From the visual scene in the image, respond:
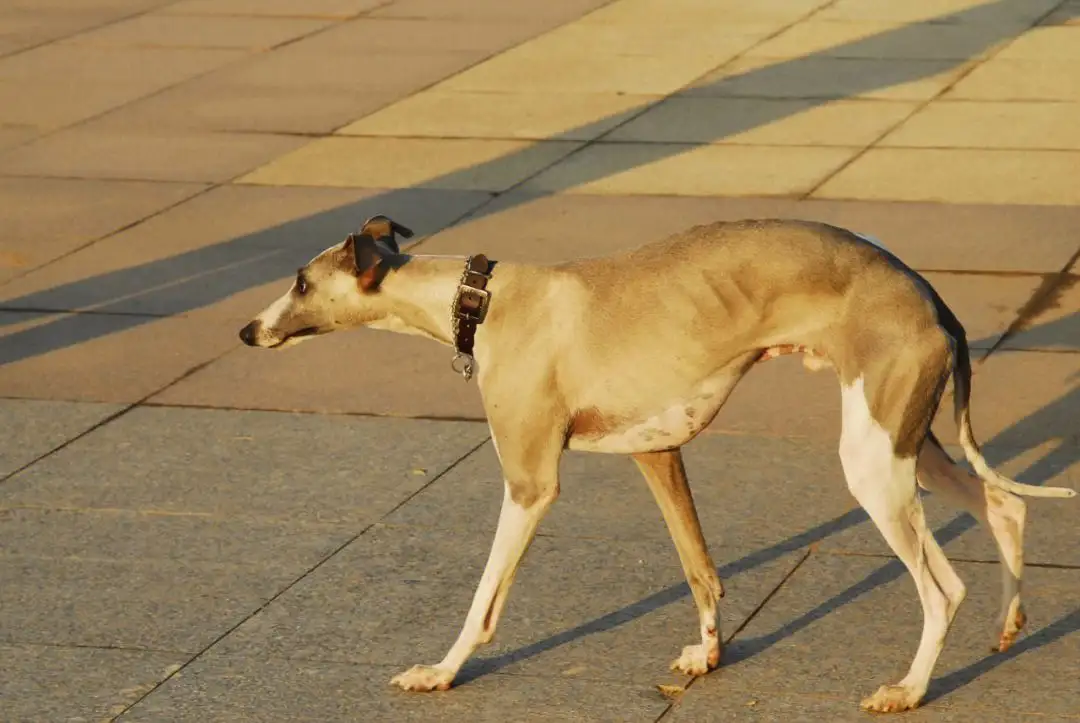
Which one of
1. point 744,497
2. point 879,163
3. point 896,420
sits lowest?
point 879,163

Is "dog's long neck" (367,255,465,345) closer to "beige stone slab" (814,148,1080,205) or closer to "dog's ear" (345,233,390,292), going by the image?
Result: "dog's ear" (345,233,390,292)

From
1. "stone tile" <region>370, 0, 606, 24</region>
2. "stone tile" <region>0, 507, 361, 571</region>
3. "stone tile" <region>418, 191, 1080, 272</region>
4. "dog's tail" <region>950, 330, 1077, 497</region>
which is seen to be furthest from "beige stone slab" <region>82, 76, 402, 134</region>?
"dog's tail" <region>950, 330, 1077, 497</region>

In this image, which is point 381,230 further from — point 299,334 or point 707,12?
point 707,12

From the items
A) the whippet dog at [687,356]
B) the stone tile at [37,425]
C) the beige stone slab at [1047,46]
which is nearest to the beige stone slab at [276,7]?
the beige stone slab at [1047,46]

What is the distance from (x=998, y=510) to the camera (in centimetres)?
646

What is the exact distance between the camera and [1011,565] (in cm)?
645

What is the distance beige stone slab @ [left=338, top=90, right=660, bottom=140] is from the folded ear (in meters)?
7.85

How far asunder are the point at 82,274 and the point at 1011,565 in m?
6.52

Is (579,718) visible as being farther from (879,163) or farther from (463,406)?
(879,163)

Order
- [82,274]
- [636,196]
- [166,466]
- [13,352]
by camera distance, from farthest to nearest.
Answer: [636,196] → [82,274] → [13,352] → [166,466]

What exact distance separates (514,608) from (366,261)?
1.41 metres

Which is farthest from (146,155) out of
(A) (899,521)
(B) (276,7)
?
(A) (899,521)

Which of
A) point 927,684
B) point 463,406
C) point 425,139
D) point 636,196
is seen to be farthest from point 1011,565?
point 425,139

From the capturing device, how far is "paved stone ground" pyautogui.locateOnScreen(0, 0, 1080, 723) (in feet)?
21.9
